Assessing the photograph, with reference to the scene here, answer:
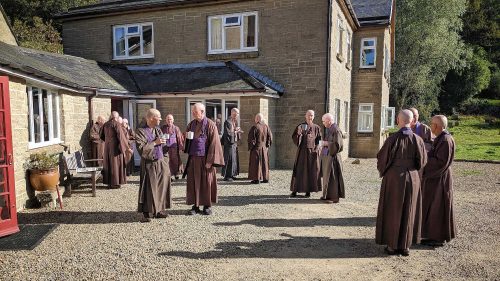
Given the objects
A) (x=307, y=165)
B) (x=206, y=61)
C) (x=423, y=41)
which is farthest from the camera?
(x=423, y=41)

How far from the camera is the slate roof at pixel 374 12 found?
1670cm

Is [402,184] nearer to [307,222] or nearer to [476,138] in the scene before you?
[307,222]

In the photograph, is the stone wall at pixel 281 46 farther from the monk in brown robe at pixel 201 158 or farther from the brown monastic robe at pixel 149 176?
the brown monastic robe at pixel 149 176

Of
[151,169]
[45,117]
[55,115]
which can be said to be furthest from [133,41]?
[151,169]

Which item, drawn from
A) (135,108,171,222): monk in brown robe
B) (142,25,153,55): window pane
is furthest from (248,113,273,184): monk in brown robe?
(142,25,153,55): window pane

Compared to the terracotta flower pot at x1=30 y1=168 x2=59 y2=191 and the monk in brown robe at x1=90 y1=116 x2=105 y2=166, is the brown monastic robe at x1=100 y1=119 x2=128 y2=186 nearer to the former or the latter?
the monk in brown robe at x1=90 y1=116 x2=105 y2=166

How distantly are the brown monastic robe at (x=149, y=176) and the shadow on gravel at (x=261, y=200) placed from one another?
5.88ft

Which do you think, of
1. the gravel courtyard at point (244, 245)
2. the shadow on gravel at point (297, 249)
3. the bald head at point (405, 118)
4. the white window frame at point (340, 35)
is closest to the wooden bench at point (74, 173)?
the gravel courtyard at point (244, 245)

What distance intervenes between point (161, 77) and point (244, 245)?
9.83 m

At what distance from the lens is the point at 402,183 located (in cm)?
503

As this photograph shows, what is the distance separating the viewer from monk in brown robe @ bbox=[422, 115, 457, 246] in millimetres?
5434

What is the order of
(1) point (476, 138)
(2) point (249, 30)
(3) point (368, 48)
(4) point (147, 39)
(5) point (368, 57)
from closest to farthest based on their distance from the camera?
(2) point (249, 30) → (4) point (147, 39) → (3) point (368, 48) → (5) point (368, 57) → (1) point (476, 138)

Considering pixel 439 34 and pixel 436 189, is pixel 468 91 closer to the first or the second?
pixel 439 34

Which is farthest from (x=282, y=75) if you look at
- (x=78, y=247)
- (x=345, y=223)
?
(x=78, y=247)
